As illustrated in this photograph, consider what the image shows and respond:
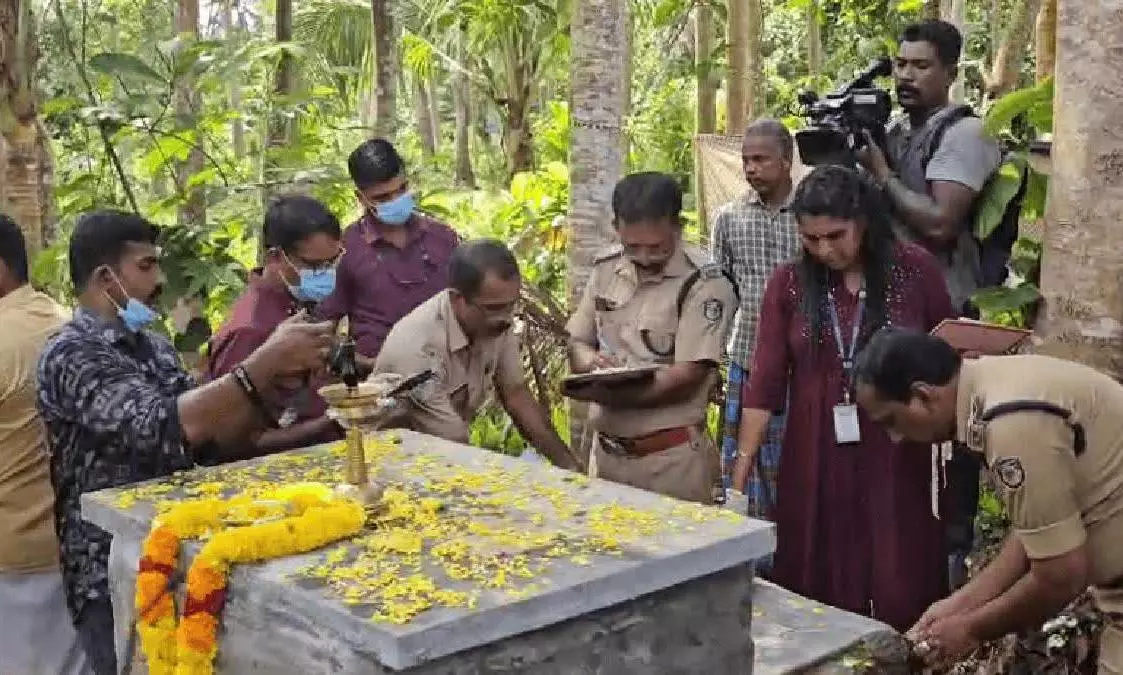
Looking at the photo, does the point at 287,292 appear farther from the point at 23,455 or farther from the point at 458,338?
→ the point at 23,455

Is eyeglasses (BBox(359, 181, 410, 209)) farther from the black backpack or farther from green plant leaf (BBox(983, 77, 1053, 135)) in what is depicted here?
green plant leaf (BBox(983, 77, 1053, 135))

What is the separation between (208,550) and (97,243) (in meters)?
0.99

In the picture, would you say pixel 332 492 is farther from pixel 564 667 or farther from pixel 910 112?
pixel 910 112

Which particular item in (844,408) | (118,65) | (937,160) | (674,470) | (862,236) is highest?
(118,65)

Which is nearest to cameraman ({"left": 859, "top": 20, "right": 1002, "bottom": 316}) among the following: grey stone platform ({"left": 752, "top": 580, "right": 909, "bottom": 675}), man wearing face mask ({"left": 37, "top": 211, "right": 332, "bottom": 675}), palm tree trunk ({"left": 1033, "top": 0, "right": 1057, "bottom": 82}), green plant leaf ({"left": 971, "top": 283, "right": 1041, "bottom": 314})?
green plant leaf ({"left": 971, "top": 283, "right": 1041, "bottom": 314})

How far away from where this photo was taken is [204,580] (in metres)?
2.35

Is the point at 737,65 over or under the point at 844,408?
over

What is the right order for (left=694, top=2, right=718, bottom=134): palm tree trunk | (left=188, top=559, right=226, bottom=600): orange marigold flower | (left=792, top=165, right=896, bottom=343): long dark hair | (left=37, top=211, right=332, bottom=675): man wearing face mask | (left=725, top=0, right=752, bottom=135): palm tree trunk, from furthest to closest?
(left=694, top=2, right=718, bottom=134): palm tree trunk
(left=725, top=0, right=752, bottom=135): palm tree trunk
(left=792, top=165, right=896, bottom=343): long dark hair
(left=37, top=211, right=332, bottom=675): man wearing face mask
(left=188, top=559, right=226, bottom=600): orange marigold flower

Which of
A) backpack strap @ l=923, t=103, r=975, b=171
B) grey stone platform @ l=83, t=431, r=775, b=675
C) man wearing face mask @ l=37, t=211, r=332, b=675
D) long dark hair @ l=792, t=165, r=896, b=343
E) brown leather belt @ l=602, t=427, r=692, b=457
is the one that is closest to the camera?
grey stone platform @ l=83, t=431, r=775, b=675

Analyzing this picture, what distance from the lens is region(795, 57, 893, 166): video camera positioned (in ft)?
12.7

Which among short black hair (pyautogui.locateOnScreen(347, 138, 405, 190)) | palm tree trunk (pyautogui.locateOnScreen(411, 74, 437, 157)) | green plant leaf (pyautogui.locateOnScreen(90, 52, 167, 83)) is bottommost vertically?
short black hair (pyautogui.locateOnScreen(347, 138, 405, 190))

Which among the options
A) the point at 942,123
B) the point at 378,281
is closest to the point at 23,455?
the point at 378,281

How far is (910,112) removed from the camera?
399 centimetres

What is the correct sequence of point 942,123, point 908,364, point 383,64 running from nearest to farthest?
point 908,364
point 942,123
point 383,64
